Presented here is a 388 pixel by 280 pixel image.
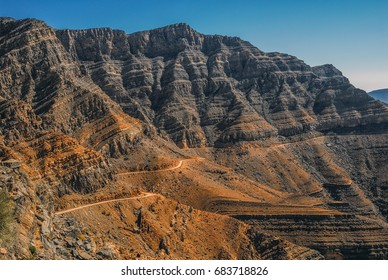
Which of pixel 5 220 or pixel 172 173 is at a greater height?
pixel 172 173

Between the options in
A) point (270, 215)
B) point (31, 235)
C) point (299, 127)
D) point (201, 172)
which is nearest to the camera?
point (31, 235)

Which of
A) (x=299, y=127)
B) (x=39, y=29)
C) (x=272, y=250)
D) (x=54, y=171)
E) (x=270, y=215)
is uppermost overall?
(x=39, y=29)

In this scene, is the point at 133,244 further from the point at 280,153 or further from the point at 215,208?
the point at 280,153

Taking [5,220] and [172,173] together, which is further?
[172,173]

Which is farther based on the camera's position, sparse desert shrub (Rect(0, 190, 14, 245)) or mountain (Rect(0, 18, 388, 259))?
mountain (Rect(0, 18, 388, 259))

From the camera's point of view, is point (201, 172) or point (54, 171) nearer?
point (54, 171)

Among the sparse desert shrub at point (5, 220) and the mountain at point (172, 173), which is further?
the mountain at point (172, 173)
